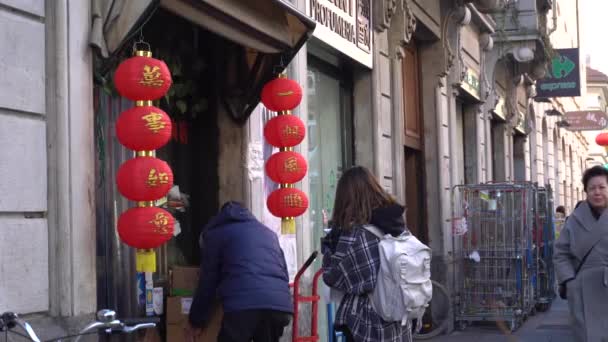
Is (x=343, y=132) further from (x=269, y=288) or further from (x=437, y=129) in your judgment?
(x=269, y=288)

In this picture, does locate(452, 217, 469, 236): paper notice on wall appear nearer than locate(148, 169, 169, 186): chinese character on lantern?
No

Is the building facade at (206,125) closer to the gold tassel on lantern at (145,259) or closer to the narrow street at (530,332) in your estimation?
the gold tassel on lantern at (145,259)

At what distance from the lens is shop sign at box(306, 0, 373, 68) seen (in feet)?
29.6

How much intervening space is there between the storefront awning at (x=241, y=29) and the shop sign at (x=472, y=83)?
9.01 meters

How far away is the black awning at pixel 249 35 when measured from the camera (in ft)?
19.3

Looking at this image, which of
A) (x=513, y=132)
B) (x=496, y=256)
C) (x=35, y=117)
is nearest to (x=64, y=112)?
(x=35, y=117)

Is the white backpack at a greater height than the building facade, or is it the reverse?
the building facade

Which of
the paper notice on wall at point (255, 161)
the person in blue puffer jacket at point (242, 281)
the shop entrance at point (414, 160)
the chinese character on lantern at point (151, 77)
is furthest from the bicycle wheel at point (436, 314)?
the chinese character on lantern at point (151, 77)

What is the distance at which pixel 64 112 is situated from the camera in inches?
A: 203

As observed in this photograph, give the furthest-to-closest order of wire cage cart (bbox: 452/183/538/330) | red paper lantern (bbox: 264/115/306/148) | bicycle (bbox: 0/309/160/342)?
wire cage cart (bbox: 452/183/538/330) → red paper lantern (bbox: 264/115/306/148) → bicycle (bbox: 0/309/160/342)

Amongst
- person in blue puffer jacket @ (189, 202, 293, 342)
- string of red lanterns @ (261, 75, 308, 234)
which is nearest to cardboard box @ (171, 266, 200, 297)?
person in blue puffer jacket @ (189, 202, 293, 342)

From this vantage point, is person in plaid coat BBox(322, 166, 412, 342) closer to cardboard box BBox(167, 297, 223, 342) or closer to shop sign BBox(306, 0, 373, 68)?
cardboard box BBox(167, 297, 223, 342)

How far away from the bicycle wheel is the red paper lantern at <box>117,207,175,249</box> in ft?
25.1

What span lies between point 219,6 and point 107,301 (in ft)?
6.49
